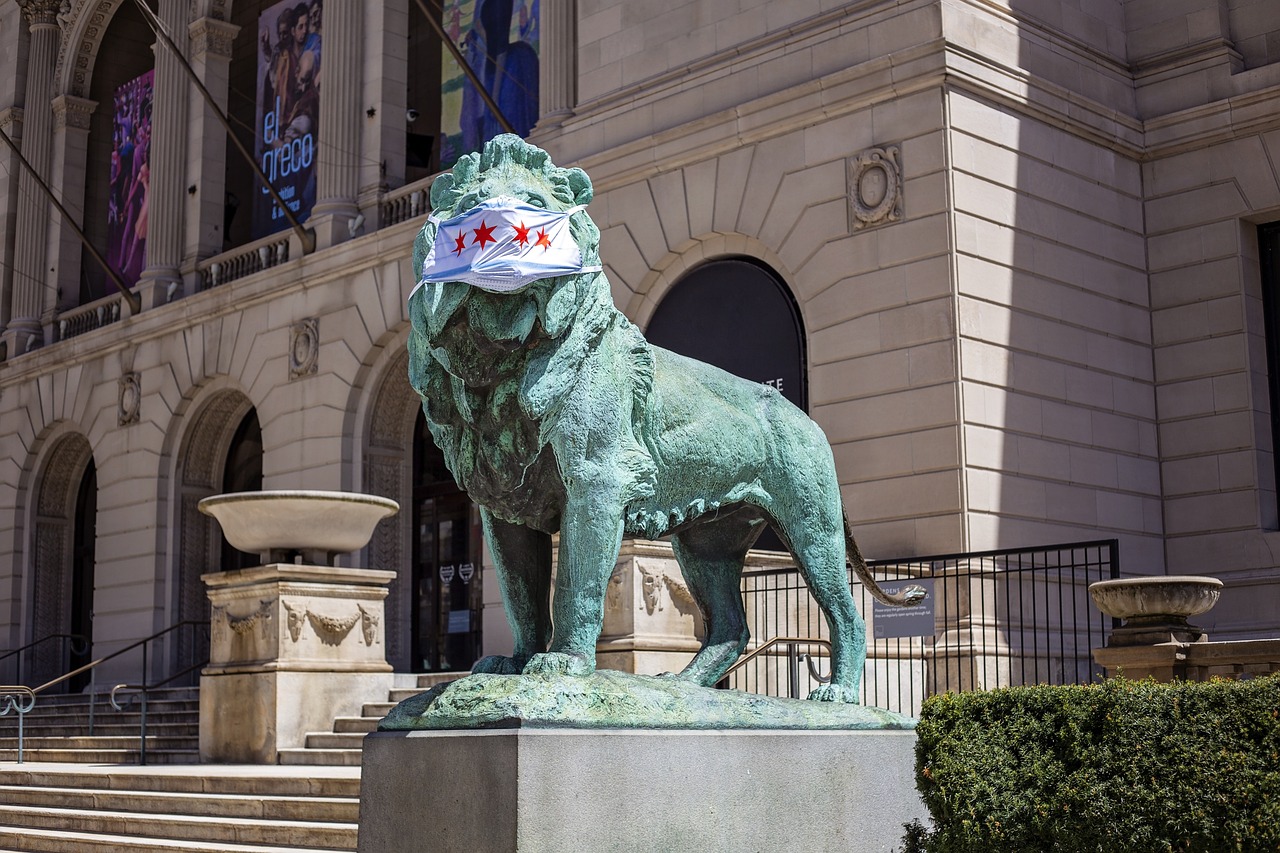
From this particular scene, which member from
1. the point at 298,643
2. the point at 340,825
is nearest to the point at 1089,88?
the point at 298,643

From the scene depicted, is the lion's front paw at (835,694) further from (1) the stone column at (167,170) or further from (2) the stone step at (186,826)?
(1) the stone column at (167,170)

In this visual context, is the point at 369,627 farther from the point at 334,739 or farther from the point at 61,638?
the point at 61,638

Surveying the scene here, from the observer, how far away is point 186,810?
14.0 metres

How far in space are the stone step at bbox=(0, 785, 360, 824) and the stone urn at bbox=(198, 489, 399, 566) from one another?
3.03 metres

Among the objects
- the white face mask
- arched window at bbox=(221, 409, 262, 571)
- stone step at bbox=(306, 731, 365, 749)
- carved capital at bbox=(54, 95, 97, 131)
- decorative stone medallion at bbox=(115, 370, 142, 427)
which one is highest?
Result: carved capital at bbox=(54, 95, 97, 131)

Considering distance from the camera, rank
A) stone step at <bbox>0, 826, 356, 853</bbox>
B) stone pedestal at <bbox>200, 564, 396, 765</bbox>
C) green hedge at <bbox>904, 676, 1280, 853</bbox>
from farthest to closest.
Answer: stone pedestal at <bbox>200, 564, 396, 765</bbox> < stone step at <bbox>0, 826, 356, 853</bbox> < green hedge at <bbox>904, 676, 1280, 853</bbox>

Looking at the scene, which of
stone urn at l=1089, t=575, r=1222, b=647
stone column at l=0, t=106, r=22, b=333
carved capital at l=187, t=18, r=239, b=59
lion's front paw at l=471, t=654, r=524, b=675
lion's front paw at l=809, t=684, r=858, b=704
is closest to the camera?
lion's front paw at l=471, t=654, r=524, b=675

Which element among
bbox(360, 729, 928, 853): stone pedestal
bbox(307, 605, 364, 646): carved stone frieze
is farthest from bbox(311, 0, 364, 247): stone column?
bbox(360, 729, 928, 853): stone pedestal

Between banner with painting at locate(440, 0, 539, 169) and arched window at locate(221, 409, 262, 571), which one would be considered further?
arched window at locate(221, 409, 262, 571)

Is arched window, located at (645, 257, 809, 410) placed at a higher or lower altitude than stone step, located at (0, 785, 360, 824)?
higher

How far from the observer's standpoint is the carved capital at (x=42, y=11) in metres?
38.3

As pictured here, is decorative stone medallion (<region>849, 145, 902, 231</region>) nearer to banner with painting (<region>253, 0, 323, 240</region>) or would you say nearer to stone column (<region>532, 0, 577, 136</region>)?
stone column (<region>532, 0, 577, 136</region>)

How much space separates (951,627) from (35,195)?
28.5 metres

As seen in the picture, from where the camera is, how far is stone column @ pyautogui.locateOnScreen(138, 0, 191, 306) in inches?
1318
